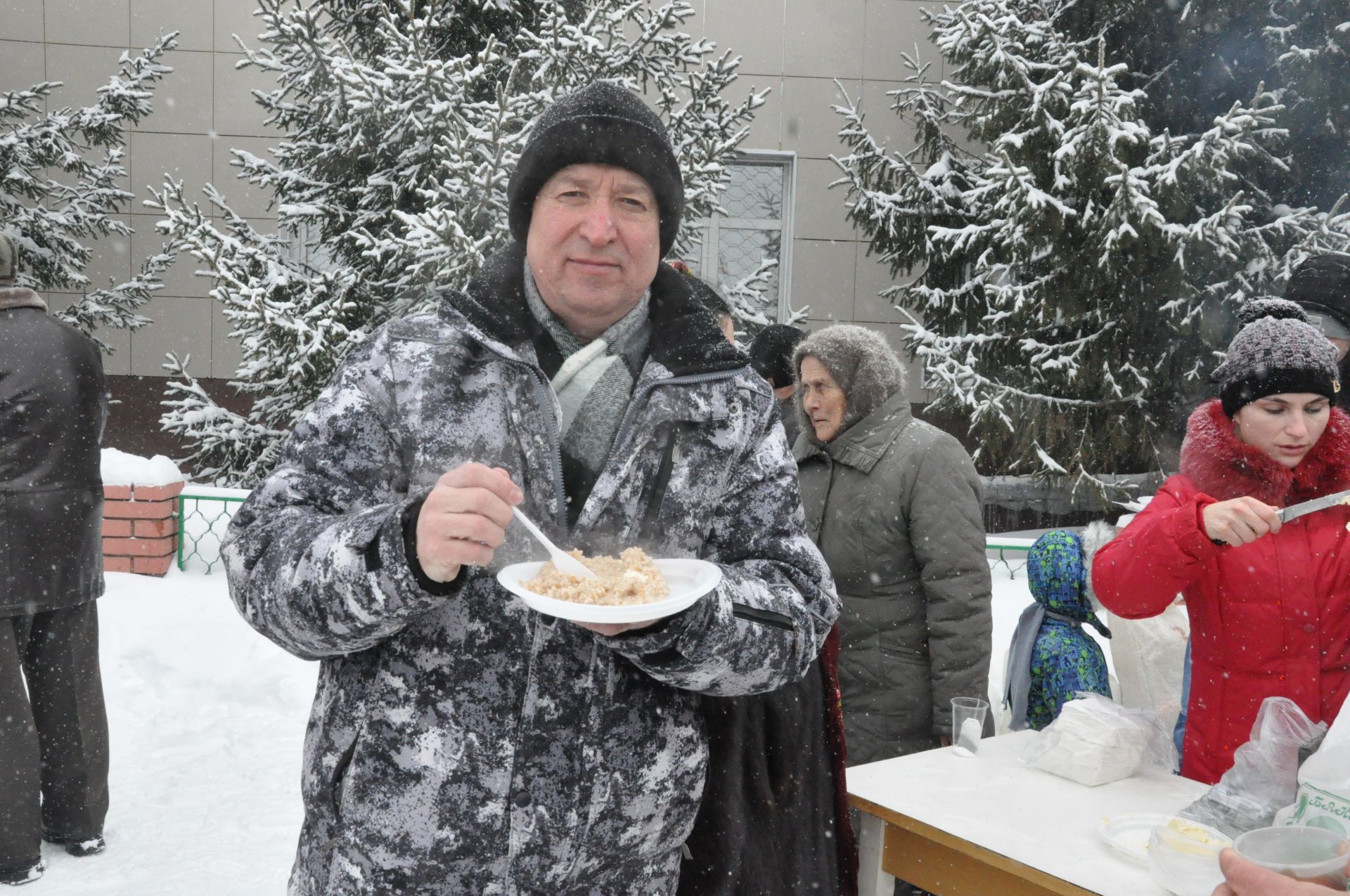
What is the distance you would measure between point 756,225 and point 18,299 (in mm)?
9235

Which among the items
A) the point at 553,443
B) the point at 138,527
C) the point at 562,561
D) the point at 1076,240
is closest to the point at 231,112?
the point at 138,527

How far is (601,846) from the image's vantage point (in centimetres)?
156

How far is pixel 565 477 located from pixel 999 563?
6.32 metres

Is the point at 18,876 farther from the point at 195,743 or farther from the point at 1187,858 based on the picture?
the point at 1187,858

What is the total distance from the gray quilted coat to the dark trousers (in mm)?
2837

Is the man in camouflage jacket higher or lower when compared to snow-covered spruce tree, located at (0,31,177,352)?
A: lower

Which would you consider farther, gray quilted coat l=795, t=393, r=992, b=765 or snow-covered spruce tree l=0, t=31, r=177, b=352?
snow-covered spruce tree l=0, t=31, r=177, b=352

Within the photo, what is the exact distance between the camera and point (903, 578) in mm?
3219

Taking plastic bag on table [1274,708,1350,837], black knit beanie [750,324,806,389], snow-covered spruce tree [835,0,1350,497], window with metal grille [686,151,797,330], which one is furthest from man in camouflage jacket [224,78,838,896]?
window with metal grille [686,151,797,330]

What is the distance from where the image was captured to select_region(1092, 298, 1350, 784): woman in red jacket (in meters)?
2.31

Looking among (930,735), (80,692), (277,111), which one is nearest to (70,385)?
(80,692)

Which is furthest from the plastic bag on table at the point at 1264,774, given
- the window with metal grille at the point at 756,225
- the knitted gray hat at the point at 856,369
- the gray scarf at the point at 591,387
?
the window with metal grille at the point at 756,225

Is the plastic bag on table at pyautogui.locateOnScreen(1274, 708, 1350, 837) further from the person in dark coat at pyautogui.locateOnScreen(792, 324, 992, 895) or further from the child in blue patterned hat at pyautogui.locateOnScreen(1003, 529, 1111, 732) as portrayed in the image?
the person in dark coat at pyautogui.locateOnScreen(792, 324, 992, 895)

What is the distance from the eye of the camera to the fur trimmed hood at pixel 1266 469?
2393mm
